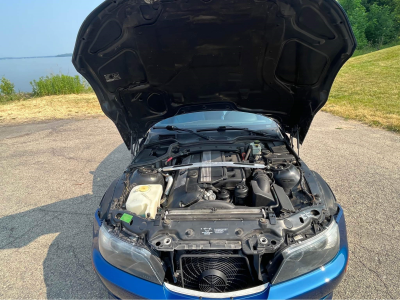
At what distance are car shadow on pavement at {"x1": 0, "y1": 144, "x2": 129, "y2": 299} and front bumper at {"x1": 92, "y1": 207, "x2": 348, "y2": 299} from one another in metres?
0.67

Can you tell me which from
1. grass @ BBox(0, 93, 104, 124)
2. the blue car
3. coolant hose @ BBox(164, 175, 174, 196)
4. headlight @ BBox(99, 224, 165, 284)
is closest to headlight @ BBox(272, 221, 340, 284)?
the blue car

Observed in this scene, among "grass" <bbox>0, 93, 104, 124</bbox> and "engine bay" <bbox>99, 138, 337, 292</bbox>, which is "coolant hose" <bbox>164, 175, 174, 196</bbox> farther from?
"grass" <bbox>0, 93, 104, 124</bbox>

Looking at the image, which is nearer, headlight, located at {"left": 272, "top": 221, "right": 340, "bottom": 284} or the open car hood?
headlight, located at {"left": 272, "top": 221, "right": 340, "bottom": 284}

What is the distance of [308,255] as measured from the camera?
1636 millimetres

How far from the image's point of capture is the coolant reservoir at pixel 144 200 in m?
1.98

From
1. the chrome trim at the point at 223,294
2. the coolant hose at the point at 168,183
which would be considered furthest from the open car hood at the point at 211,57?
the chrome trim at the point at 223,294

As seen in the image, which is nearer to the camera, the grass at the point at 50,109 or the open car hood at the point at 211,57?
the open car hood at the point at 211,57

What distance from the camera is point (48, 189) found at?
13.7 feet

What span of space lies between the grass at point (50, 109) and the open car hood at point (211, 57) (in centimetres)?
690

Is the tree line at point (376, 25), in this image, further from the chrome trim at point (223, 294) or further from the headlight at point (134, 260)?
the headlight at point (134, 260)

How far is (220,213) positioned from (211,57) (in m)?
1.63

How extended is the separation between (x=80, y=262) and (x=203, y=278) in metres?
1.52

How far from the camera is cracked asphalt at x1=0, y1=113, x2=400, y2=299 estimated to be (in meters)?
2.35

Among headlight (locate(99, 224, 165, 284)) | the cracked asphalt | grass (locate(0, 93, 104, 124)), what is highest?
headlight (locate(99, 224, 165, 284))
